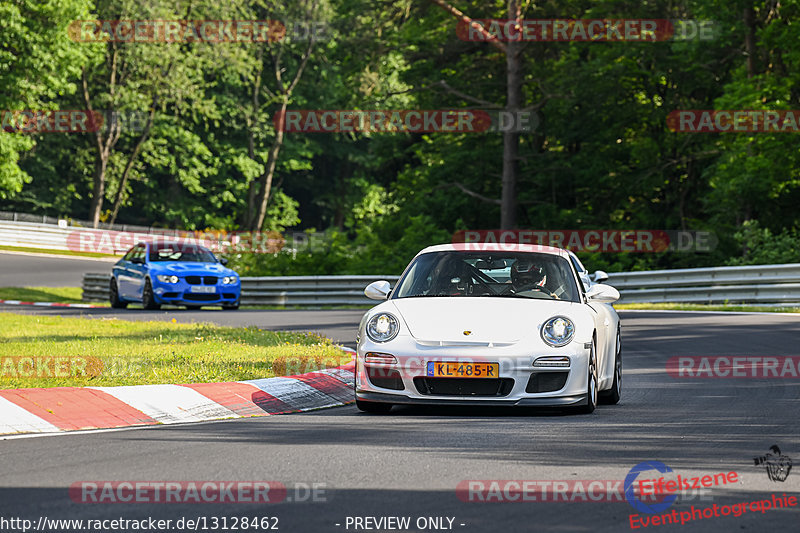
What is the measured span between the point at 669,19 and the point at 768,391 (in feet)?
93.8

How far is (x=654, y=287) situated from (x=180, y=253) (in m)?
10.8

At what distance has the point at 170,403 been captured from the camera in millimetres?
9625

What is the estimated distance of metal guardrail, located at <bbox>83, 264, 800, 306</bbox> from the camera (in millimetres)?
24812

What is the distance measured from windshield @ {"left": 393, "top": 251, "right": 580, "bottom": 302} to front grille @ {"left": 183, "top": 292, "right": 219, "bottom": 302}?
15.4m

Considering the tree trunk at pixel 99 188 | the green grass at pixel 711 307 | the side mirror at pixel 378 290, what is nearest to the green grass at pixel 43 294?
the green grass at pixel 711 307

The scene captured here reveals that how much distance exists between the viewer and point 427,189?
40625 millimetres

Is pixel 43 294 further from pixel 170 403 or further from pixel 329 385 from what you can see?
pixel 170 403

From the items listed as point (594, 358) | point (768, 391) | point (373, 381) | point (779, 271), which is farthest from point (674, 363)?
point (779, 271)

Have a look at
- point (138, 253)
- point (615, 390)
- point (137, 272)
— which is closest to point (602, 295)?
point (615, 390)

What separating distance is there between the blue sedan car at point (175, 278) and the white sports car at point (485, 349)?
15729 mm

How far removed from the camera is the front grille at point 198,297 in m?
25.6

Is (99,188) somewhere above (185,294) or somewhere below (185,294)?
above

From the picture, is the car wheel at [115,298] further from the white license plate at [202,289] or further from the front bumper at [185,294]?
the white license plate at [202,289]

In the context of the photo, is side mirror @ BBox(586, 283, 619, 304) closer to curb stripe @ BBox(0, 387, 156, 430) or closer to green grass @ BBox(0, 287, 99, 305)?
curb stripe @ BBox(0, 387, 156, 430)
